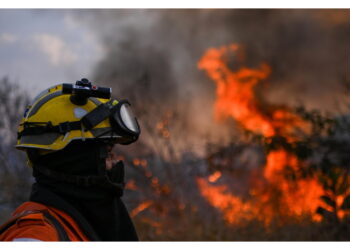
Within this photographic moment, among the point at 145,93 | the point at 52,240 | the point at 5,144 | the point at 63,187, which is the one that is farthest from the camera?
the point at 145,93

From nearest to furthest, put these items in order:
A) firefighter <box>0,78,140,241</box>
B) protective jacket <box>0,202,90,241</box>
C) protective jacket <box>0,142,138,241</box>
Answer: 1. protective jacket <box>0,202,90,241</box>
2. protective jacket <box>0,142,138,241</box>
3. firefighter <box>0,78,140,241</box>

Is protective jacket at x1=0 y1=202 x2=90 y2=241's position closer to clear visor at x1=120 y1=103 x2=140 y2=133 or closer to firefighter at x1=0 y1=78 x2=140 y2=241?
firefighter at x1=0 y1=78 x2=140 y2=241

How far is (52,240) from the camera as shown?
5.39 ft

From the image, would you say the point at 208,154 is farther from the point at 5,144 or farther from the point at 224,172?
the point at 5,144

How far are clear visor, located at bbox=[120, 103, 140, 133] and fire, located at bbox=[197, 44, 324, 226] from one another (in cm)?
455

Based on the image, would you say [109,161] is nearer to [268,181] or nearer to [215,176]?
[215,176]

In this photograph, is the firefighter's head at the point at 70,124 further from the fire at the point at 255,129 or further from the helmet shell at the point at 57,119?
the fire at the point at 255,129

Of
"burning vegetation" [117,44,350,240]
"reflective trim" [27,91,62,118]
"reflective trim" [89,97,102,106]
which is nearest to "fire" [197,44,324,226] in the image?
"burning vegetation" [117,44,350,240]

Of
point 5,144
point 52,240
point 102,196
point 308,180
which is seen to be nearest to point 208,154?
point 308,180

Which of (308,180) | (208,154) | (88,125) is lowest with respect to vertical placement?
(308,180)

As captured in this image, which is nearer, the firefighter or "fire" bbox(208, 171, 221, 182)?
the firefighter

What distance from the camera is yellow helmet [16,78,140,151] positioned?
211 centimetres

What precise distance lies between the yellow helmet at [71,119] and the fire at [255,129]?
469cm

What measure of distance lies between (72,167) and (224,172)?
4.96 metres
